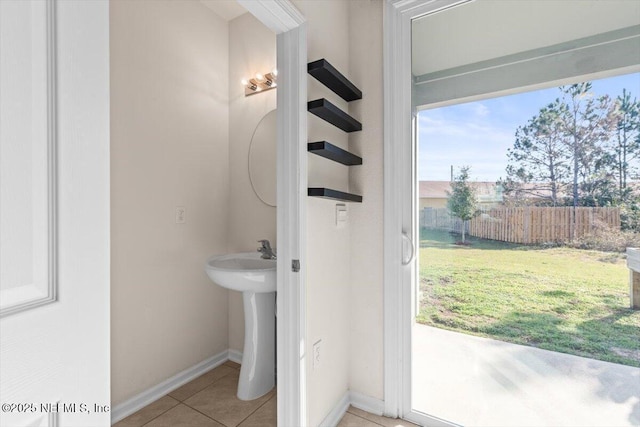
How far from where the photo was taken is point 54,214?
0.46m

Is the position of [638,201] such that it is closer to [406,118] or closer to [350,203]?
[406,118]

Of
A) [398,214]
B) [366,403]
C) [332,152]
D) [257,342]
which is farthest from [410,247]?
[257,342]

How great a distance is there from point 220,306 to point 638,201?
243 cm

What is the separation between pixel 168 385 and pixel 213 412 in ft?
1.32

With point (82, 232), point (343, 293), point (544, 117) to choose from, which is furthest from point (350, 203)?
point (82, 232)

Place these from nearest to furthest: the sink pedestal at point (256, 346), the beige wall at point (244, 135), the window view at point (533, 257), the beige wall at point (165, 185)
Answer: the window view at point (533, 257), the beige wall at point (165, 185), the sink pedestal at point (256, 346), the beige wall at point (244, 135)

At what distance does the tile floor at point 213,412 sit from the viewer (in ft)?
5.48

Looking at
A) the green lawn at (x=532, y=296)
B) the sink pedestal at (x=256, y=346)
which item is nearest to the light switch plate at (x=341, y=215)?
the green lawn at (x=532, y=296)

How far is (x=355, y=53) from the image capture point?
5.81 ft

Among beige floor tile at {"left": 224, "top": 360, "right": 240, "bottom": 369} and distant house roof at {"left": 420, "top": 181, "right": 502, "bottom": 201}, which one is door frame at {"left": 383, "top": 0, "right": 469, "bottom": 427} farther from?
beige floor tile at {"left": 224, "top": 360, "right": 240, "bottom": 369}

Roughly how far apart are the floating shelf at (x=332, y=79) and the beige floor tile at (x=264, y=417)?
5.83 feet

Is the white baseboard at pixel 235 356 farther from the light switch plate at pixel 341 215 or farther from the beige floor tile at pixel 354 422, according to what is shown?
the light switch plate at pixel 341 215

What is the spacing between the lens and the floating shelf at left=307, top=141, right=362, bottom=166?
4.41ft

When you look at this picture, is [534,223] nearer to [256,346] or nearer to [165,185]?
[256,346]
